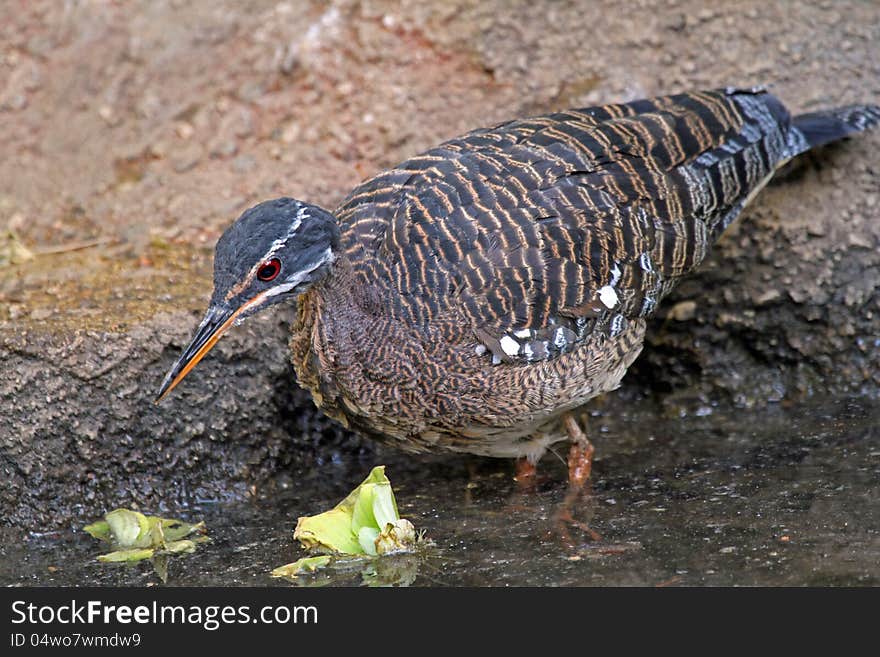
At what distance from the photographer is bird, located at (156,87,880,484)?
503 cm

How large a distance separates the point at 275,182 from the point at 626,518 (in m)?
2.96

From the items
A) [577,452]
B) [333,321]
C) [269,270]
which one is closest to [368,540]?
[333,321]

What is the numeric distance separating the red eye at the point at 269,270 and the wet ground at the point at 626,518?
46.3 inches

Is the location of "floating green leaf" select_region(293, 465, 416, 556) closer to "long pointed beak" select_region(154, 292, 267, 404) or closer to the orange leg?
"long pointed beak" select_region(154, 292, 267, 404)

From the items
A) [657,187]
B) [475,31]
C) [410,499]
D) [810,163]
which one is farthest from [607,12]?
[410,499]

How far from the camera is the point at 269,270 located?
4883 millimetres

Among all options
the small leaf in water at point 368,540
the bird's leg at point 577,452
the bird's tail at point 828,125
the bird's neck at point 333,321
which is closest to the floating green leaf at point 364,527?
the small leaf in water at point 368,540

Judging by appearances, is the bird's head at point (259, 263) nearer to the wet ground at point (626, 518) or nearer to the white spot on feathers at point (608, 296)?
the wet ground at point (626, 518)

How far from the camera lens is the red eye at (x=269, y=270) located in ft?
15.9

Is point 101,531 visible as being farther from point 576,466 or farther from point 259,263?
point 576,466

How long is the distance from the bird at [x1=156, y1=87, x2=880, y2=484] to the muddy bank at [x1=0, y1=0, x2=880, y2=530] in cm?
77

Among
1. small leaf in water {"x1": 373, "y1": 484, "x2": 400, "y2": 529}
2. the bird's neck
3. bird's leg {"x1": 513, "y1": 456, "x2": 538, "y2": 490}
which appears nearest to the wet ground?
bird's leg {"x1": 513, "y1": 456, "x2": 538, "y2": 490}

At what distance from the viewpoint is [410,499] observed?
5555mm
